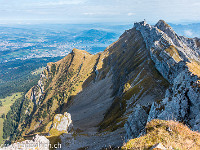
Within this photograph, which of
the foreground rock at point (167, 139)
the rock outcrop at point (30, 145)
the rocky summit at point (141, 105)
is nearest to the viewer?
the foreground rock at point (167, 139)

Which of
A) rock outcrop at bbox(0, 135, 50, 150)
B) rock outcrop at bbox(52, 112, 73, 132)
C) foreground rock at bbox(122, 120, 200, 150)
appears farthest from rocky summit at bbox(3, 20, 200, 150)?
rock outcrop at bbox(0, 135, 50, 150)

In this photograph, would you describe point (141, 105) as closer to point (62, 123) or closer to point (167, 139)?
point (167, 139)

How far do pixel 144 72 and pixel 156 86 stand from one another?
25472mm

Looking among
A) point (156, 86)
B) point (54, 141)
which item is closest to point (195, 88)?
point (156, 86)

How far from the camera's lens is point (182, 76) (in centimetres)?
5209

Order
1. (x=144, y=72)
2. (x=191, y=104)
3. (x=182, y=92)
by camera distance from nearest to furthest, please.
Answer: (x=191, y=104), (x=182, y=92), (x=144, y=72)

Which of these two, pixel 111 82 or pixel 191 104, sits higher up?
pixel 191 104

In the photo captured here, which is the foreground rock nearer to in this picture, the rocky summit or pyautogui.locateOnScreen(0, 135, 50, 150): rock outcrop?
the rocky summit

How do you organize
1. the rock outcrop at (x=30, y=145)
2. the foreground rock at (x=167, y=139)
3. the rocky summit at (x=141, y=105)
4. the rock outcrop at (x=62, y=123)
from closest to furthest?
the foreground rock at (x=167, y=139)
the rocky summit at (x=141, y=105)
the rock outcrop at (x=30, y=145)
the rock outcrop at (x=62, y=123)

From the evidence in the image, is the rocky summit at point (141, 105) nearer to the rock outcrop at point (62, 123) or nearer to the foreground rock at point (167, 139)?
the rock outcrop at point (62, 123)

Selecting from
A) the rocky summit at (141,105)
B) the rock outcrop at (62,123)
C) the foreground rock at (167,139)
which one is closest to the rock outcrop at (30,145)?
the rocky summit at (141,105)

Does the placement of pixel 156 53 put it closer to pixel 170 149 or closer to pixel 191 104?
pixel 191 104

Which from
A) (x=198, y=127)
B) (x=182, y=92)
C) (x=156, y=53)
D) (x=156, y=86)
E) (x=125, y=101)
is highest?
(x=156, y=53)

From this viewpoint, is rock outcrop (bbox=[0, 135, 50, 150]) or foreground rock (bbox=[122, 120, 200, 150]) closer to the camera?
foreground rock (bbox=[122, 120, 200, 150])
